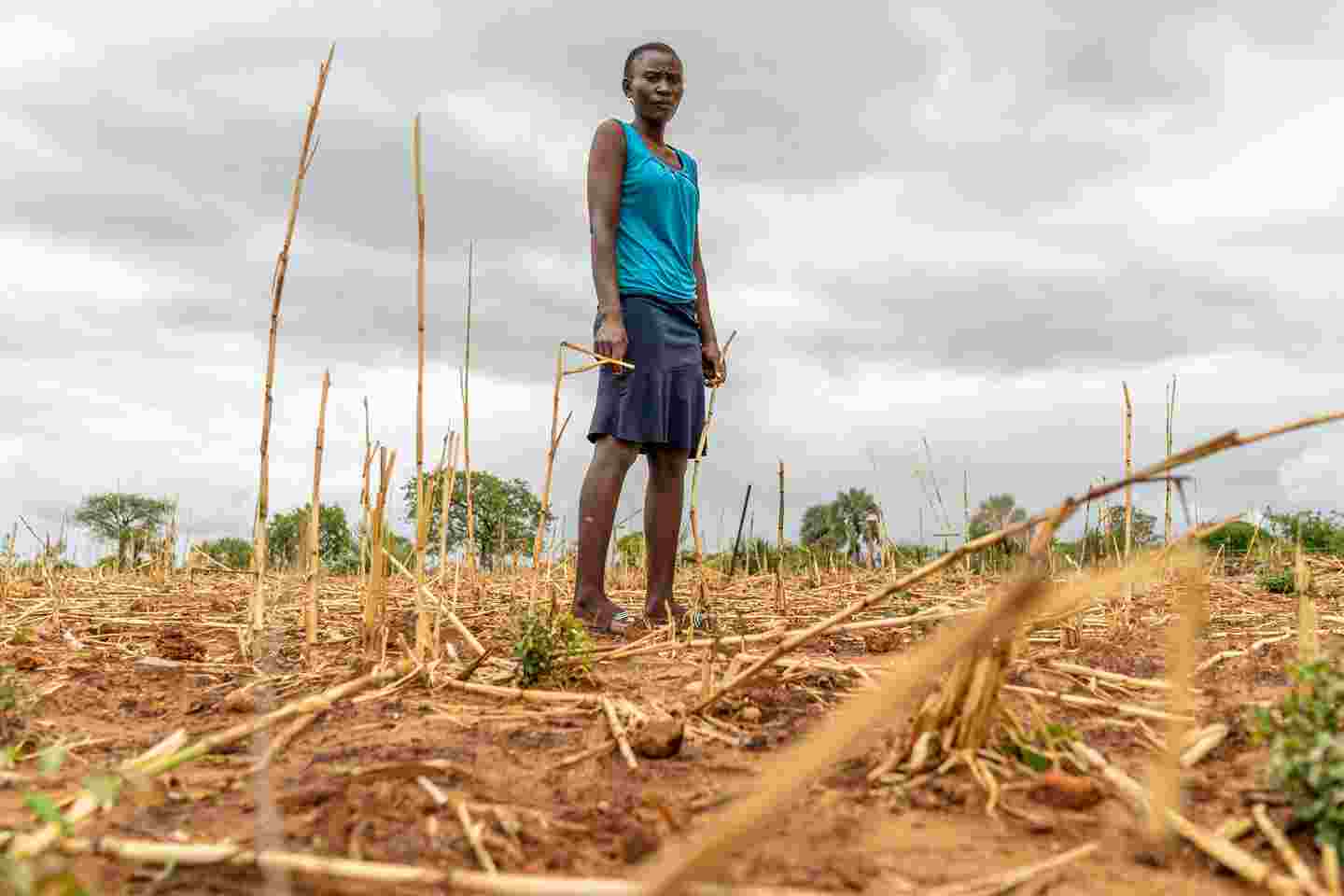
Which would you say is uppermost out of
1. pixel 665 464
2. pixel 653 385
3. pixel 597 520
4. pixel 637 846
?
pixel 653 385

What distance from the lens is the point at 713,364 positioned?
166 inches

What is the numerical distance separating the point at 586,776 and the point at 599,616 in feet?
5.42

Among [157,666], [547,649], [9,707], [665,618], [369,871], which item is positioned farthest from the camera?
[665,618]

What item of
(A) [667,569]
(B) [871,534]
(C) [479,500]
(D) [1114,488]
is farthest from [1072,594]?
(C) [479,500]

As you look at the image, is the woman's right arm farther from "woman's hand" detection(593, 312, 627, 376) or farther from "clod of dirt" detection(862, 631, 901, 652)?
A: "clod of dirt" detection(862, 631, 901, 652)

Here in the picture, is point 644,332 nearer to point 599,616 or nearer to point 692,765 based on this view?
point 599,616

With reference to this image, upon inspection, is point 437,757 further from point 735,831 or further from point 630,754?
point 735,831

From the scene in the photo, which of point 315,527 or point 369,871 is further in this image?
point 315,527

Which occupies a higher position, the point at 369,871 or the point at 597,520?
the point at 597,520

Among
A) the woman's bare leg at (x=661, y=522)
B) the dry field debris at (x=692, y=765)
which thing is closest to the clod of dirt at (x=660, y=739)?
the dry field debris at (x=692, y=765)

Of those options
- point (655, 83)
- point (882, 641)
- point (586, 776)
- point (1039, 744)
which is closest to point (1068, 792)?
point (1039, 744)

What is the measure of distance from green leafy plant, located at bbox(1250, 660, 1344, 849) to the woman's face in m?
3.00

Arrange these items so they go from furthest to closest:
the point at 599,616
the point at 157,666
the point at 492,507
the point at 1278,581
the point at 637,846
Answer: the point at 492,507 < the point at 1278,581 < the point at 599,616 < the point at 157,666 < the point at 637,846

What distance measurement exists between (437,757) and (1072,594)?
1.23 meters
